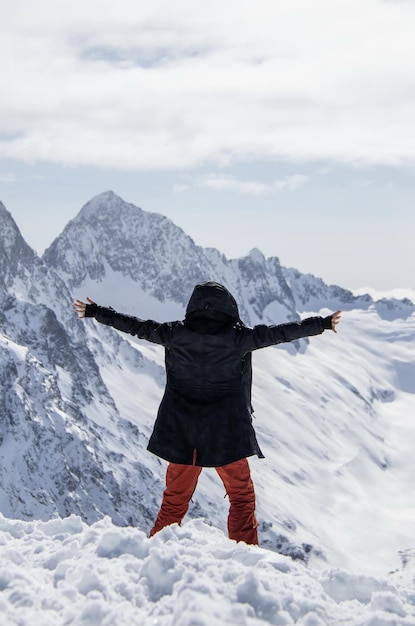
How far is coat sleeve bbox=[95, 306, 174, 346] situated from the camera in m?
8.09

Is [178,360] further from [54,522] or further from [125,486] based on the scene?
[125,486]

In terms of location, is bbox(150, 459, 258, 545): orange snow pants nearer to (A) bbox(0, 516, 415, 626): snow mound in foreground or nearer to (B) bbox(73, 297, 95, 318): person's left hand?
(A) bbox(0, 516, 415, 626): snow mound in foreground

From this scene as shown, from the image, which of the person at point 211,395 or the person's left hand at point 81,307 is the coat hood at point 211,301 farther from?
the person's left hand at point 81,307

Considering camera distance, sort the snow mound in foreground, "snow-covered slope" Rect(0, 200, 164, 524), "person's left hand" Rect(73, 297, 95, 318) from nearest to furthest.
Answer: the snow mound in foreground < "person's left hand" Rect(73, 297, 95, 318) < "snow-covered slope" Rect(0, 200, 164, 524)

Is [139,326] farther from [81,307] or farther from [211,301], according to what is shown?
[81,307]

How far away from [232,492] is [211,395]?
1234 mm

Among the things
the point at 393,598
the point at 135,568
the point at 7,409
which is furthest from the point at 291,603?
the point at 7,409

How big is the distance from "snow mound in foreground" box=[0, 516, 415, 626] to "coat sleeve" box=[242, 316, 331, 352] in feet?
7.41

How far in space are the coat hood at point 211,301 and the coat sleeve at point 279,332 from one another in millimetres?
345

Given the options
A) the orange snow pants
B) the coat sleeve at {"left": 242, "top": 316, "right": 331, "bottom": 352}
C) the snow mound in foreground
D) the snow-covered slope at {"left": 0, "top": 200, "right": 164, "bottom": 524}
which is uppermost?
the coat sleeve at {"left": 242, "top": 316, "right": 331, "bottom": 352}

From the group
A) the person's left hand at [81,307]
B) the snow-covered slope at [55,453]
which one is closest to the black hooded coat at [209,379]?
the person's left hand at [81,307]

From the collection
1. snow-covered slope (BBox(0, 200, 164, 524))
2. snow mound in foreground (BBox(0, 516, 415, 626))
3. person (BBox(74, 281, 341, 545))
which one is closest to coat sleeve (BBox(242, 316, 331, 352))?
person (BBox(74, 281, 341, 545))

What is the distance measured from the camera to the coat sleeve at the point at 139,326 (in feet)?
26.5

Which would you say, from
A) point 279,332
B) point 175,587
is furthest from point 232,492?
point 175,587
